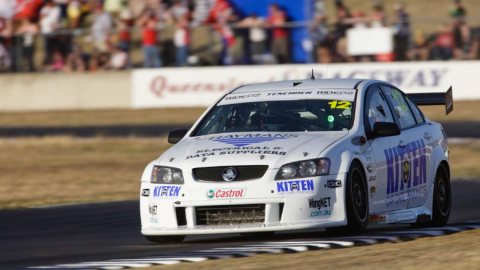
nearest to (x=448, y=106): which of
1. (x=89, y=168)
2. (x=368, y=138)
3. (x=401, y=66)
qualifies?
(x=368, y=138)

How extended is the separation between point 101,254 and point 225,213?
35.7 inches

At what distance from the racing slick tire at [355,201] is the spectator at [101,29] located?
22.0m

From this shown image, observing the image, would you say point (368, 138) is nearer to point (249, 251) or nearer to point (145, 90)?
point (249, 251)

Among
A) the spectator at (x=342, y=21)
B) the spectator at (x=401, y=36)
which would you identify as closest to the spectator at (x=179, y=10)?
the spectator at (x=342, y=21)

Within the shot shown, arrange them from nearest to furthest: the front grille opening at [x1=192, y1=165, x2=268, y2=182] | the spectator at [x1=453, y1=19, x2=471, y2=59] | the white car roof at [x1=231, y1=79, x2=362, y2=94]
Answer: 1. the front grille opening at [x1=192, y1=165, x2=268, y2=182]
2. the white car roof at [x1=231, y1=79, x2=362, y2=94]
3. the spectator at [x1=453, y1=19, x2=471, y2=59]

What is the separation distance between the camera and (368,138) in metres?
9.95

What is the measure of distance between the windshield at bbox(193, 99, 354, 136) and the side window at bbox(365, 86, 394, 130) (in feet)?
0.69

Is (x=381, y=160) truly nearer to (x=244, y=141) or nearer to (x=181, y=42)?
(x=244, y=141)

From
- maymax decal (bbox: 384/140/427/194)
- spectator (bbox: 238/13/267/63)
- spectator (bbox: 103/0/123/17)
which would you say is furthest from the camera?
spectator (bbox: 103/0/123/17)

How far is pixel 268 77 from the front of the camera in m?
29.2

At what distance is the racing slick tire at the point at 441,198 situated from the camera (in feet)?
36.0

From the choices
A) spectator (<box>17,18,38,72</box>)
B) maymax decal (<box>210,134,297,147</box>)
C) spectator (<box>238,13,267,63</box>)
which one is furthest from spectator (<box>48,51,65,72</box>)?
maymax decal (<box>210,134,297,147</box>)

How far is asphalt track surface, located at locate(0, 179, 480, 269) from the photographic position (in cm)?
916

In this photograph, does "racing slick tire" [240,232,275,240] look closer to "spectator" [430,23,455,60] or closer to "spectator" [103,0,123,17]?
"spectator" [430,23,455,60]
